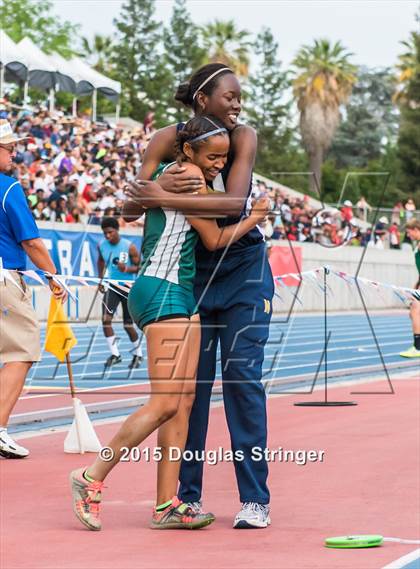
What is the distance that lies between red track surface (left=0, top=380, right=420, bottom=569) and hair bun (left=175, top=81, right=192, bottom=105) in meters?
2.18

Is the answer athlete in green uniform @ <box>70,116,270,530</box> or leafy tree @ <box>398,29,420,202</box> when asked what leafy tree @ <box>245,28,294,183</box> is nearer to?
leafy tree @ <box>398,29,420,202</box>

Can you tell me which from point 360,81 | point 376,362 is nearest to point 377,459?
point 376,362

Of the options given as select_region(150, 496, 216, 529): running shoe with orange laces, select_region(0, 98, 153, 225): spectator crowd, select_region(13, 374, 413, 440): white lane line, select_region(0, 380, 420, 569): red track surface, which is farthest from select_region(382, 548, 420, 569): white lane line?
select_region(0, 98, 153, 225): spectator crowd

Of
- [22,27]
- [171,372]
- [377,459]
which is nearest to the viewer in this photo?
[171,372]

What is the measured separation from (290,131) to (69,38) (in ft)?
58.0

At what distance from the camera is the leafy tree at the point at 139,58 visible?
92500 millimetres

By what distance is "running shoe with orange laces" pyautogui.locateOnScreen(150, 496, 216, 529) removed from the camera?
6613mm

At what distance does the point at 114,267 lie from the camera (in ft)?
56.4

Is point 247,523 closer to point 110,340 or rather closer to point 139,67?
point 110,340

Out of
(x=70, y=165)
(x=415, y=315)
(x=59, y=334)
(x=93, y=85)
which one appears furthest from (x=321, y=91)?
(x=59, y=334)

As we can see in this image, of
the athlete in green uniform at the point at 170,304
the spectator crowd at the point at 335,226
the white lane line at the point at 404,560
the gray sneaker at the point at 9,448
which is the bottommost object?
the spectator crowd at the point at 335,226

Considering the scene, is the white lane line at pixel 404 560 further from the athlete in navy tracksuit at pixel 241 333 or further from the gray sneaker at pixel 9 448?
the gray sneaker at pixel 9 448

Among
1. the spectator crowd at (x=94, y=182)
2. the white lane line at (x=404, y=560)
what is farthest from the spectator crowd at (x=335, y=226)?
the white lane line at (x=404, y=560)

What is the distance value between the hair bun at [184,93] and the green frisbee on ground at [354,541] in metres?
2.30
